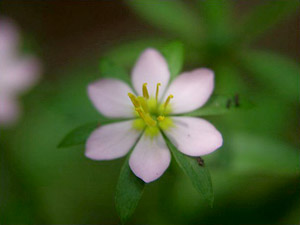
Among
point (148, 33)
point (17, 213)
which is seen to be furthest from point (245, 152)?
point (148, 33)

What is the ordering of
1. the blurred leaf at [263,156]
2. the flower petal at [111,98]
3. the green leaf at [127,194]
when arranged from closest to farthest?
the green leaf at [127,194] → the flower petal at [111,98] → the blurred leaf at [263,156]

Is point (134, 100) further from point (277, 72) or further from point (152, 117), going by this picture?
point (277, 72)

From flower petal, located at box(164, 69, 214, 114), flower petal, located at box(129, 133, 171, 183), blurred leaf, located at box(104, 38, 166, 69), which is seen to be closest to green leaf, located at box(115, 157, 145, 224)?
flower petal, located at box(129, 133, 171, 183)

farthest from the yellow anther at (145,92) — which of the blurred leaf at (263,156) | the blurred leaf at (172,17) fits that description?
the blurred leaf at (172,17)

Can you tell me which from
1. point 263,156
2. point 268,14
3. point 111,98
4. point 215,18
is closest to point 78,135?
point 111,98

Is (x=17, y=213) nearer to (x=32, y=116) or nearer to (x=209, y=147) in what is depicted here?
(x=32, y=116)

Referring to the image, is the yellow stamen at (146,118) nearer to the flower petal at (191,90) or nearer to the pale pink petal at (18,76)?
the flower petal at (191,90)

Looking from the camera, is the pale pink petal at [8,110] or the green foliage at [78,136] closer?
the green foliage at [78,136]

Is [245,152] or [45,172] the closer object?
[245,152]

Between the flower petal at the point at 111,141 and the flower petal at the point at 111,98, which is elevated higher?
the flower petal at the point at 111,98
